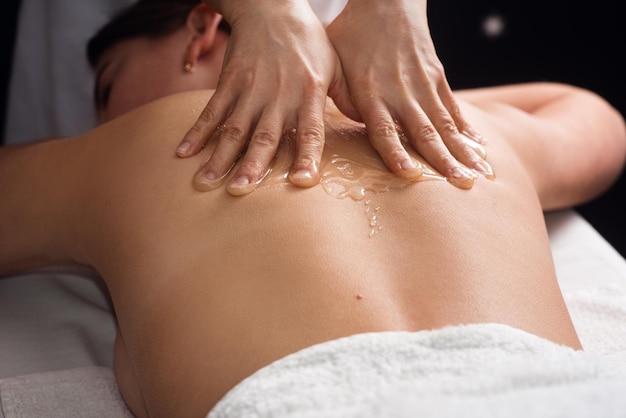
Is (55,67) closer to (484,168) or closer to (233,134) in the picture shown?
(233,134)

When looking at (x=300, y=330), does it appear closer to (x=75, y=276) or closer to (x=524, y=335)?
(x=524, y=335)

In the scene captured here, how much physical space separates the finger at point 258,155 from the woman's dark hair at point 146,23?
1.36ft

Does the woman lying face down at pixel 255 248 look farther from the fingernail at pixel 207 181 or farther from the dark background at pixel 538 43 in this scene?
the dark background at pixel 538 43

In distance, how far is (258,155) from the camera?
984 millimetres

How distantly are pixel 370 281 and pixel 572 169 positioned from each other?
74 centimetres

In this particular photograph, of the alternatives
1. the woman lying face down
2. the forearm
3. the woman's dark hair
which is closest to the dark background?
the woman's dark hair

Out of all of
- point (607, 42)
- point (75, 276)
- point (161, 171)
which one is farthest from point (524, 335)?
point (607, 42)

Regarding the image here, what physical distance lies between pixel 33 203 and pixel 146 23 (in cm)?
49

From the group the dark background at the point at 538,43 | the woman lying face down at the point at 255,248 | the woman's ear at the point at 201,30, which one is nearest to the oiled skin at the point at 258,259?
the woman lying face down at the point at 255,248

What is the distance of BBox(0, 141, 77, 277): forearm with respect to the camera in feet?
3.58

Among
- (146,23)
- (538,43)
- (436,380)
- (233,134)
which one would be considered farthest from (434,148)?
(538,43)

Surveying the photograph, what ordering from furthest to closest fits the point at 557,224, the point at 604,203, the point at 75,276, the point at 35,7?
the point at 604,203, the point at 35,7, the point at 557,224, the point at 75,276

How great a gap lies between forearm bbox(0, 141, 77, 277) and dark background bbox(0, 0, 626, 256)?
134cm

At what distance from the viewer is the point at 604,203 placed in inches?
81.6
